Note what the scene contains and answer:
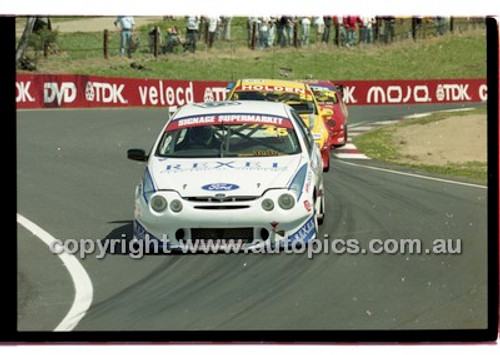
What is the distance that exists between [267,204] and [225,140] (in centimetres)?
141

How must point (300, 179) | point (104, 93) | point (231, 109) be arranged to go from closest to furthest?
point (300, 179)
point (231, 109)
point (104, 93)

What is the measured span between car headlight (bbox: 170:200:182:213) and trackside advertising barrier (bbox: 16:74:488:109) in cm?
1936

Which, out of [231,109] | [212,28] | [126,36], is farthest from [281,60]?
[231,109]

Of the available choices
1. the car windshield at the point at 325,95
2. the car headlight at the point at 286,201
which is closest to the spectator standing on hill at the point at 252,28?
the car windshield at the point at 325,95

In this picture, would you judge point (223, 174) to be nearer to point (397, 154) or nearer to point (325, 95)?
point (397, 154)

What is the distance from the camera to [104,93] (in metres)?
33.2

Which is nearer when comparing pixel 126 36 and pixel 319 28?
pixel 126 36

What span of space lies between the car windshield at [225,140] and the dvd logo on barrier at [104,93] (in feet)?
66.6

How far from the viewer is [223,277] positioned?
10438 millimetres

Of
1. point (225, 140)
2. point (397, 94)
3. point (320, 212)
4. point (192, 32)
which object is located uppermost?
point (192, 32)

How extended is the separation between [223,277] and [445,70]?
120ft

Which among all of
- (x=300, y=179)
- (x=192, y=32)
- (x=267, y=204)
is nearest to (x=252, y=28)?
(x=192, y=32)

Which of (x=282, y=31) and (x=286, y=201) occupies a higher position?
(x=282, y=31)

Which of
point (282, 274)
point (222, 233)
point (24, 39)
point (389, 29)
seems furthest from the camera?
point (389, 29)
